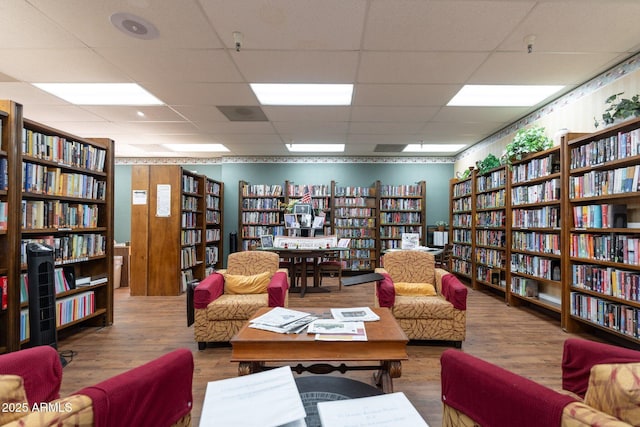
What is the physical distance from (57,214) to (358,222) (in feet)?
17.8

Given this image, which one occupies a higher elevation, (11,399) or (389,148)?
(389,148)

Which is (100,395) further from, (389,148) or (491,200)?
(389,148)

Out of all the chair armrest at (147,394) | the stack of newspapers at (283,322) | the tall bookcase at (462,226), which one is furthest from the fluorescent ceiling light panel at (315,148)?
the chair armrest at (147,394)

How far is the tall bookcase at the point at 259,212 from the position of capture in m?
7.12

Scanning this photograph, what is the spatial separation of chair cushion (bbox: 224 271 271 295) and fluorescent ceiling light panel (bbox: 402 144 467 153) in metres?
4.50

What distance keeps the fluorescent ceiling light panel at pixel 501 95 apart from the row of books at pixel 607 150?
3.10ft

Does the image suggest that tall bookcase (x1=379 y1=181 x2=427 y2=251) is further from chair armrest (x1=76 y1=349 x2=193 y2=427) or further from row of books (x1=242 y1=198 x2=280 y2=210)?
chair armrest (x1=76 y1=349 x2=193 y2=427)

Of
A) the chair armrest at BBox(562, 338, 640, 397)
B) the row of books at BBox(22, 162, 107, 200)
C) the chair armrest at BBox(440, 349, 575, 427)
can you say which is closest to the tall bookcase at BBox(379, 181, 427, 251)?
the row of books at BBox(22, 162, 107, 200)

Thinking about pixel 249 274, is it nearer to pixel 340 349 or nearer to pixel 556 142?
pixel 340 349

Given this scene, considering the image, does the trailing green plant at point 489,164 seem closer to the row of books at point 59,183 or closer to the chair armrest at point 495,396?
the chair armrest at point 495,396

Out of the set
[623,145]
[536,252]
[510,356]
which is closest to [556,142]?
[623,145]

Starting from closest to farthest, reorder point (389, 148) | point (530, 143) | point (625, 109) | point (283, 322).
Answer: point (283, 322) → point (625, 109) → point (530, 143) → point (389, 148)

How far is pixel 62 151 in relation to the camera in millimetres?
3061

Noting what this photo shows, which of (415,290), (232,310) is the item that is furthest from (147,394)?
(415,290)
